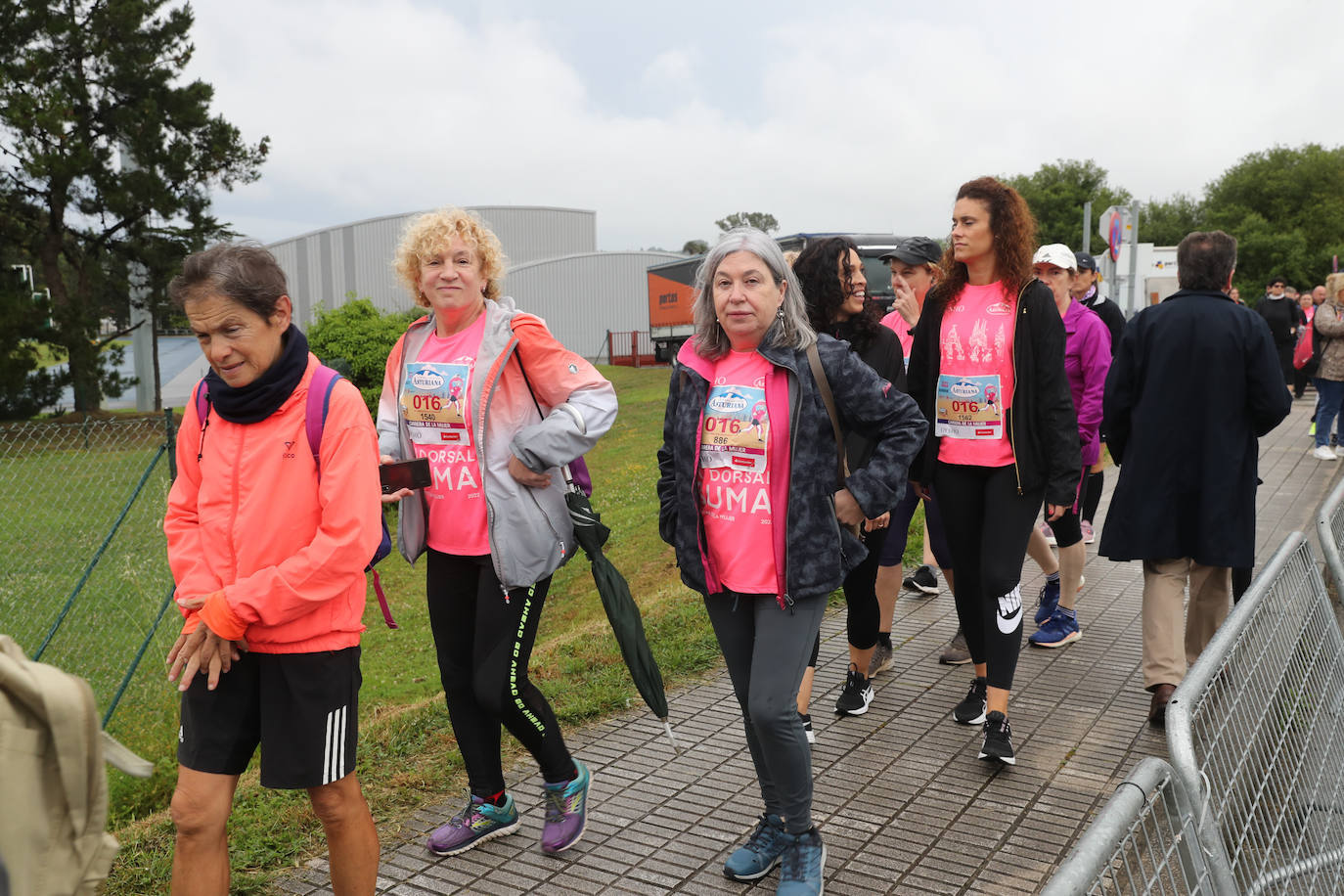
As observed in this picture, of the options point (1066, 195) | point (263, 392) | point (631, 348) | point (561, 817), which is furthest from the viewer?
point (1066, 195)

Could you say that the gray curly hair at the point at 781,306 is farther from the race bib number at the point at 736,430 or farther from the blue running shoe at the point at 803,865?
the blue running shoe at the point at 803,865

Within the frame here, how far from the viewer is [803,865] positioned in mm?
3229

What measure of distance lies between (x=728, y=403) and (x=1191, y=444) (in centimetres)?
243

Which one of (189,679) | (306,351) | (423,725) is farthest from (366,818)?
(423,725)

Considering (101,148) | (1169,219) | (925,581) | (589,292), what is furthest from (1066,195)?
(925,581)

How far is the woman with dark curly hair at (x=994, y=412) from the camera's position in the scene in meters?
4.15

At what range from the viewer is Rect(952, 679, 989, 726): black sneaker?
183 inches

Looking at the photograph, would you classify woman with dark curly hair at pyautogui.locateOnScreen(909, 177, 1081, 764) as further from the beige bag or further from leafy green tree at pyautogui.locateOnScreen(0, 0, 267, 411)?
leafy green tree at pyautogui.locateOnScreen(0, 0, 267, 411)

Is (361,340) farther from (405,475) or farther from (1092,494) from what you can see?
(405,475)

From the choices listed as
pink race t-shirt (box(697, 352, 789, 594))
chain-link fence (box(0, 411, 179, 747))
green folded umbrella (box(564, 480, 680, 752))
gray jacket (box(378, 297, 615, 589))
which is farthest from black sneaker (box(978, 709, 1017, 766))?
chain-link fence (box(0, 411, 179, 747))

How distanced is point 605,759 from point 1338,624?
2712mm

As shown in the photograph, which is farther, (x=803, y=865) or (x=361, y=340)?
(x=361, y=340)

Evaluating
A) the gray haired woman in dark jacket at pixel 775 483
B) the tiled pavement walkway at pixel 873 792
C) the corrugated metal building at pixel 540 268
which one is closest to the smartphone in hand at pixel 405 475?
the gray haired woman in dark jacket at pixel 775 483

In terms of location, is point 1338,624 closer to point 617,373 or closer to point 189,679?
point 189,679
